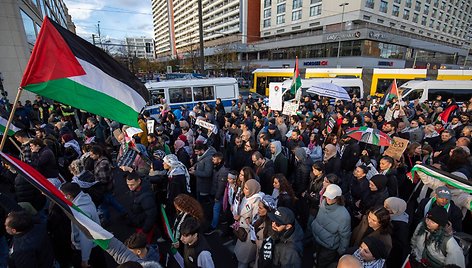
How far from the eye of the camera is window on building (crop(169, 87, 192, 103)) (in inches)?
520

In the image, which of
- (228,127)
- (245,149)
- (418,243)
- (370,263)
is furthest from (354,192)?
(228,127)

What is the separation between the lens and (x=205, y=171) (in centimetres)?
464

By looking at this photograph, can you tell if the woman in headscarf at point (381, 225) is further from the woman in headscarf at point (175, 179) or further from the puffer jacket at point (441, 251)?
the woman in headscarf at point (175, 179)

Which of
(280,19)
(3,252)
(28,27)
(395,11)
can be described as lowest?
(3,252)

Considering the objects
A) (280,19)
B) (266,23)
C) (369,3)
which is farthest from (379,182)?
(266,23)

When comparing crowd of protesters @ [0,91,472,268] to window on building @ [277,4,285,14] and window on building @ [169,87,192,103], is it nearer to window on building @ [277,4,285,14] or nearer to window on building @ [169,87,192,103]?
window on building @ [169,87,192,103]

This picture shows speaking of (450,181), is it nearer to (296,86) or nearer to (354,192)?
(354,192)

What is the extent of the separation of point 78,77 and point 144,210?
1.96 meters

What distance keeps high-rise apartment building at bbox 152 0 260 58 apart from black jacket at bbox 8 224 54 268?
55699 millimetres

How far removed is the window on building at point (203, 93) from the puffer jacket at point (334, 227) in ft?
37.4

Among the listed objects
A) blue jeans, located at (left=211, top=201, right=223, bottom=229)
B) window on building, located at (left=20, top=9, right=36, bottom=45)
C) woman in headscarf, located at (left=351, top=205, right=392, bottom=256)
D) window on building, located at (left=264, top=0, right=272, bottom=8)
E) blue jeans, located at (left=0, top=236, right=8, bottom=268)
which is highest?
window on building, located at (left=264, top=0, right=272, bottom=8)

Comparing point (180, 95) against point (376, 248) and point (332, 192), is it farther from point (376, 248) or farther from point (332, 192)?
point (376, 248)

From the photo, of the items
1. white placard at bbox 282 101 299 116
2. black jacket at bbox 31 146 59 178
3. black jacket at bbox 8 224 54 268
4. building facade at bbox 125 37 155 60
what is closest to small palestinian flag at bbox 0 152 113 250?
black jacket at bbox 8 224 54 268

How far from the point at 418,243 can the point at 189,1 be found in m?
101
